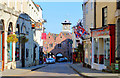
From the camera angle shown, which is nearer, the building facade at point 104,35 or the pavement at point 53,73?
the pavement at point 53,73

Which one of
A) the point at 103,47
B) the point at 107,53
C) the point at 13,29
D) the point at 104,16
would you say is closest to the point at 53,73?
the point at 107,53

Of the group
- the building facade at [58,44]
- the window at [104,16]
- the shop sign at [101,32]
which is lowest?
the building facade at [58,44]

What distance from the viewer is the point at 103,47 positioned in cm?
2659

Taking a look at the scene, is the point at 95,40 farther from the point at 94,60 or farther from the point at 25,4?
the point at 25,4

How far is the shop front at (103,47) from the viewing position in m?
23.1

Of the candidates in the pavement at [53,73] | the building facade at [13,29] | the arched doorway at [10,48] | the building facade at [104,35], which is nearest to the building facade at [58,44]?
the building facade at [13,29]

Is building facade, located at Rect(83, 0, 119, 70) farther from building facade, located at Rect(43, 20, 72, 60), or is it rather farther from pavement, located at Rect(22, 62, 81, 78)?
building facade, located at Rect(43, 20, 72, 60)

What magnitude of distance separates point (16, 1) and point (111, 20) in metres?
12.5

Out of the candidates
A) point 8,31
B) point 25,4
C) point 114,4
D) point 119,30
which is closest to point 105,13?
point 114,4

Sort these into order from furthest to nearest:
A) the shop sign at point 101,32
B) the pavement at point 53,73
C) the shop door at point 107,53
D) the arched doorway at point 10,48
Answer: the arched doorway at point 10,48 → the shop sign at point 101,32 → the shop door at point 107,53 → the pavement at point 53,73

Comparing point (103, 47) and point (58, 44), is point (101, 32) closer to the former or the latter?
point (103, 47)

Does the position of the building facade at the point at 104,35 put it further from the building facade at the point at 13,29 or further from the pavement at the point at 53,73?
the building facade at the point at 13,29

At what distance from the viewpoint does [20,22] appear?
106 feet

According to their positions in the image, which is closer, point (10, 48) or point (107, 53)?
point (107, 53)
